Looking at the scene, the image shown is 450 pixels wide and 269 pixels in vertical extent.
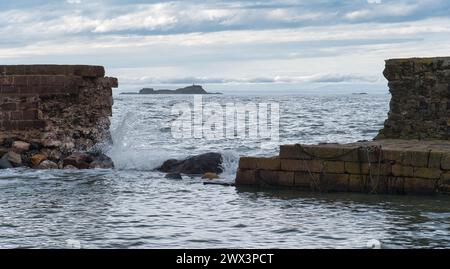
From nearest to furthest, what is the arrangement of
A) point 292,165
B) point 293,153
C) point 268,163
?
1. point 293,153
2. point 292,165
3. point 268,163

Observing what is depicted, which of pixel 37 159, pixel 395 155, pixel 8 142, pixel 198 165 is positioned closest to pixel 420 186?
pixel 395 155

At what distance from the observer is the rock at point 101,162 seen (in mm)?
22017

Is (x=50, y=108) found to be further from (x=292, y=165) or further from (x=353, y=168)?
(x=353, y=168)

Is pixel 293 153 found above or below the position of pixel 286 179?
above

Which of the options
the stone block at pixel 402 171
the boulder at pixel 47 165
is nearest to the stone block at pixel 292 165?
the stone block at pixel 402 171

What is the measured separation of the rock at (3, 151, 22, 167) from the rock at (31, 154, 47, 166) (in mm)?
342

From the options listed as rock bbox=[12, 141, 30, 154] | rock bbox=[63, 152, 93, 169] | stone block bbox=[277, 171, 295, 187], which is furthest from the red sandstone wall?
stone block bbox=[277, 171, 295, 187]

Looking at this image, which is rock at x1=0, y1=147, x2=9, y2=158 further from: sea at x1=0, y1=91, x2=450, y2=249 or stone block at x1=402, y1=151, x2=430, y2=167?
stone block at x1=402, y1=151, x2=430, y2=167

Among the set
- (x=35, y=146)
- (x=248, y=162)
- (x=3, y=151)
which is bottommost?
(x=3, y=151)

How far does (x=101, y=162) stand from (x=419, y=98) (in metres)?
8.98

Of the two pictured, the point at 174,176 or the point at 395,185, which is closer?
the point at 395,185

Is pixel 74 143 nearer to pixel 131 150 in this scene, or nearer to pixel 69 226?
pixel 131 150

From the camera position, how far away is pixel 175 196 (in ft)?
53.3

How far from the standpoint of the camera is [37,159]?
21.9 metres
